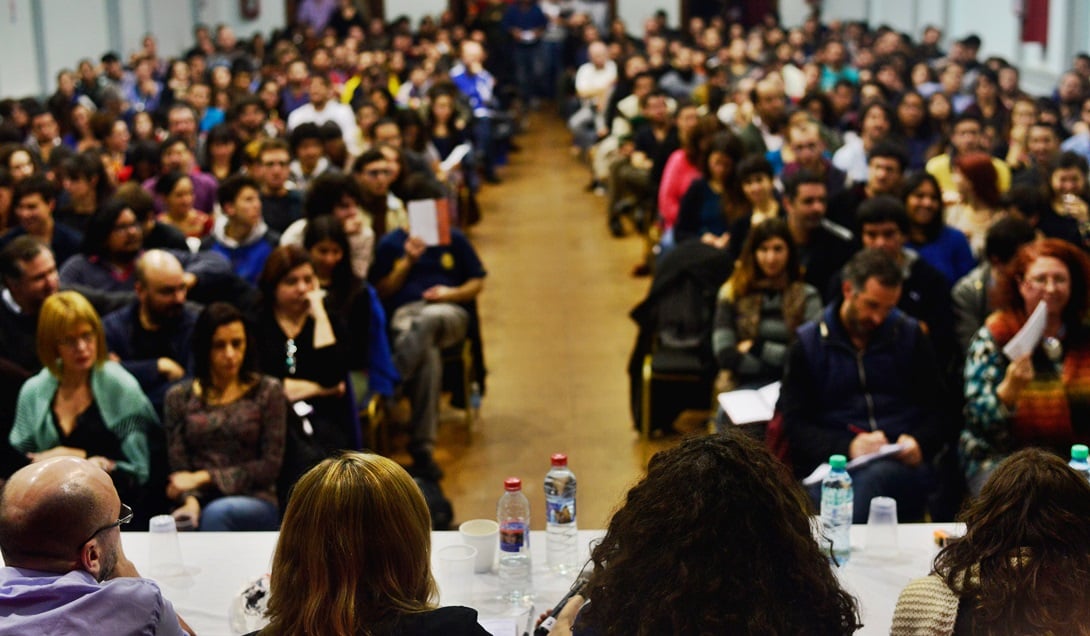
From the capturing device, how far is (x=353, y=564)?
2250 millimetres

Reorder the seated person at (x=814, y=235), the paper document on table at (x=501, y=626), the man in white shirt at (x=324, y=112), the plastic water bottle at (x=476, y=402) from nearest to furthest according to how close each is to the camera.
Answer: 1. the paper document on table at (x=501, y=626)
2. the seated person at (x=814, y=235)
3. the plastic water bottle at (x=476, y=402)
4. the man in white shirt at (x=324, y=112)

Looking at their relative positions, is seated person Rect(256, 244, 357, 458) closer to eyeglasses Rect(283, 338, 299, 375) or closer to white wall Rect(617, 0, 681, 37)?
eyeglasses Rect(283, 338, 299, 375)

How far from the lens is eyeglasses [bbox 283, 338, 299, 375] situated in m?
4.77

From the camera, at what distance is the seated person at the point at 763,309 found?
199 inches

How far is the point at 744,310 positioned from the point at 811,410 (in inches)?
35.9

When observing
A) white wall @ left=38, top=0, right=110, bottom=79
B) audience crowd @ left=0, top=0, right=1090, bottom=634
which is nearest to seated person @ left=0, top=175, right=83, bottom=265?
audience crowd @ left=0, top=0, right=1090, bottom=634

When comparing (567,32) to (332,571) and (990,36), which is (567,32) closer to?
(990,36)

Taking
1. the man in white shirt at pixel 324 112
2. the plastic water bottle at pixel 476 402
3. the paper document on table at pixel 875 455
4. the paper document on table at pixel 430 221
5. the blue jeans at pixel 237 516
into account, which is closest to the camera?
the blue jeans at pixel 237 516

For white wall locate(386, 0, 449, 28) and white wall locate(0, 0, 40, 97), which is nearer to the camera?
white wall locate(0, 0, 40, 97)

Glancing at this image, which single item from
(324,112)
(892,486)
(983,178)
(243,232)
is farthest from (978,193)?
(324,112)

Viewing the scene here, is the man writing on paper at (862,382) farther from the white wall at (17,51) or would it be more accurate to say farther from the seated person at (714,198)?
the white wall at (17,51)

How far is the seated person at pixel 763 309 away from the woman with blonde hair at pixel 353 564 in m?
2.97

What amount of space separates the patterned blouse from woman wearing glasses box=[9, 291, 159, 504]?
0.17 meters

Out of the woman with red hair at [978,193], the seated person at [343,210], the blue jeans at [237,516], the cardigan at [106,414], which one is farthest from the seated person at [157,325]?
the woman with red hair at [978,193]
